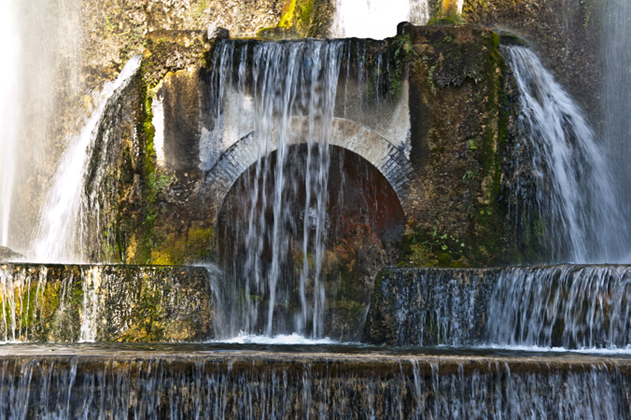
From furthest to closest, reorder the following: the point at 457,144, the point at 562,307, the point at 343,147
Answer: the point at 343,147 < the point at 457,144 < the point at 562,307

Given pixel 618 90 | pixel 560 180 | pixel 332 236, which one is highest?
pixel 618 90

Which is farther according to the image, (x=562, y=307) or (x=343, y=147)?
(x=343, y=147)

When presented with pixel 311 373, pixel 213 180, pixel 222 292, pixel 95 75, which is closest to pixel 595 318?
pixel 311 373

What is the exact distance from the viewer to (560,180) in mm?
8398

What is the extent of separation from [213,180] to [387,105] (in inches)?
83.0

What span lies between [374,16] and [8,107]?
253 inches

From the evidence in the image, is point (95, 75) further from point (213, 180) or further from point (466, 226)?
point (466, 226)

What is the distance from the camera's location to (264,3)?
36.6ft

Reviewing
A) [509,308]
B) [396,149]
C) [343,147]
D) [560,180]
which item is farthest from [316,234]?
[509,308]

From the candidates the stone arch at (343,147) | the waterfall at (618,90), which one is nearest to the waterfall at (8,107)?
the stone arch at (343,147)

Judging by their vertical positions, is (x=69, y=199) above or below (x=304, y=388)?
above

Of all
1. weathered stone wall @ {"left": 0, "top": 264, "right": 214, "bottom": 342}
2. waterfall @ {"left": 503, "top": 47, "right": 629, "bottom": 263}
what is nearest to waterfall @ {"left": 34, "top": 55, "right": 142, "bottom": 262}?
weathered stone wall @ {"left": 0, "top": 264, "right": 214, "bottom": 342}

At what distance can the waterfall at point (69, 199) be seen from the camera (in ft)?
29.8

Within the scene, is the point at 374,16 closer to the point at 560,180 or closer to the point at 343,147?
the point at 343,147
